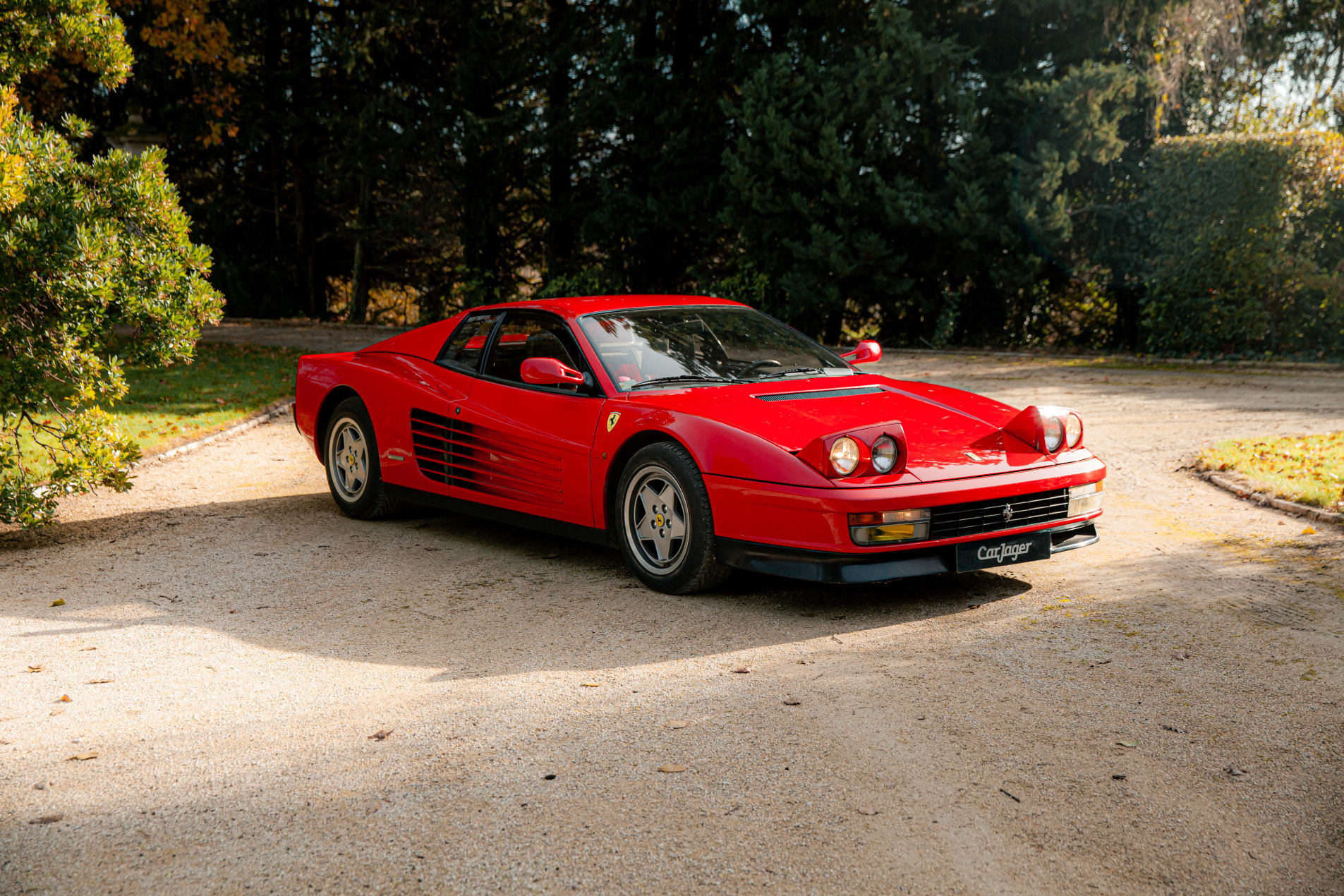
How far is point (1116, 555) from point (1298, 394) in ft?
28.0

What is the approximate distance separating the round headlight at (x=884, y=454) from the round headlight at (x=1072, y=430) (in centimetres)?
119

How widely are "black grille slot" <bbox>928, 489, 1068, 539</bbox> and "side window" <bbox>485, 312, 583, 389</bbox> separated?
2269 mm

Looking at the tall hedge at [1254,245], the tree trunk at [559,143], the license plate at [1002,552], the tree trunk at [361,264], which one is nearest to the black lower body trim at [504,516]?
the license plate at [1002,552]

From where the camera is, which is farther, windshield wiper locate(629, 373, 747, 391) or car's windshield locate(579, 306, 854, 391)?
car's windshield locate(579, 306, 854, 391)

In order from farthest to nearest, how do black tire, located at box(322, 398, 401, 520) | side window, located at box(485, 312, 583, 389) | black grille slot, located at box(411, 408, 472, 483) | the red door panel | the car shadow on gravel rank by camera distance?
black tire, located at box(322, 398, 401, 520)
black grille slot, located at box(411, 408, 472, 483)
side window, located at box(485, 312, 583, 389)
the red door panel
the car shadow on gravel

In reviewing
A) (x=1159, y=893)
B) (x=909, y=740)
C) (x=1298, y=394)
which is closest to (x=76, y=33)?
(x=909, y=740)

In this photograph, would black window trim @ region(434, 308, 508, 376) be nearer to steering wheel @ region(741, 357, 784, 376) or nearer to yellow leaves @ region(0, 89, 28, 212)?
steering wheel @ region(741, 357, 784, 376)

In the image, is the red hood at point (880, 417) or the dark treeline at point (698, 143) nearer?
the red hood at point (880, 417)

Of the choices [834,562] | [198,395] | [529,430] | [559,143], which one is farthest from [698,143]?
[834,562]

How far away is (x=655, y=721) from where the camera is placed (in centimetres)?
422

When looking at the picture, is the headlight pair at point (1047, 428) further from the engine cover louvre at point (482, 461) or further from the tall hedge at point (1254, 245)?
the tall hedge at point (1254, 245)

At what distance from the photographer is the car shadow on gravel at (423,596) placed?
17.1ft

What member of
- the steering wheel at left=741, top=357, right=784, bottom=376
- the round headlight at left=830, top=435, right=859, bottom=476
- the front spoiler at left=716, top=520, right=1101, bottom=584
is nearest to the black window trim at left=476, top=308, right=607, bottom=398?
the steering wheel at left=741, top=357, right=784, bottom=376

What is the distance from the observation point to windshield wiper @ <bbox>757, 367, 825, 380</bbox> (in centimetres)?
659
